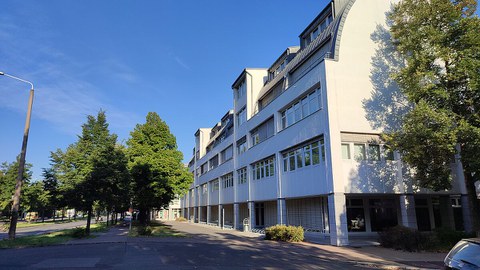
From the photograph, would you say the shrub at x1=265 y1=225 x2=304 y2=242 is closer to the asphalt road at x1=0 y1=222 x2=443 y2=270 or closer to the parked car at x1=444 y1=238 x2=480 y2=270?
the asphalt road at x1=0 y1=222 x2=443 y2=270

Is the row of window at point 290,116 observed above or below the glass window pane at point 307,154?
above

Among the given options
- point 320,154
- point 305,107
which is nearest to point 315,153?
point 320,154

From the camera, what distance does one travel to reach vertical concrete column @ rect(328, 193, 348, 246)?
19.0m

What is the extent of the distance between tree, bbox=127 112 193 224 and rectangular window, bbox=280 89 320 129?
42.4ft

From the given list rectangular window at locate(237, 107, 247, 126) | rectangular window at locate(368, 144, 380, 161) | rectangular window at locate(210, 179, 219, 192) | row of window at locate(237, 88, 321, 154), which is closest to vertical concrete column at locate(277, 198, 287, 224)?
row of window at locate(237, 88, 321, 154)

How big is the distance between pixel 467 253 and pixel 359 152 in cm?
1670

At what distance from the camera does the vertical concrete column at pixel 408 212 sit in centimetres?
2031

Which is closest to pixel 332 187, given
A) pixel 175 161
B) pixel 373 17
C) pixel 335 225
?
pixel 335 225

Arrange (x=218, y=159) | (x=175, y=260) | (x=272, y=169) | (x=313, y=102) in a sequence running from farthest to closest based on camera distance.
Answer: (x=218, y=159) → (x=272, y=169) → (x=313, y=102) → (x=175, y=260)

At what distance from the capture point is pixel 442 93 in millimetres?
16578

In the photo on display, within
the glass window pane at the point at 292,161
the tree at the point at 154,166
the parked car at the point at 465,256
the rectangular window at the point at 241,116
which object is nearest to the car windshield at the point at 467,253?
the parked car at the point at 465,256

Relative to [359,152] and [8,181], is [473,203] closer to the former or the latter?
[359,152]

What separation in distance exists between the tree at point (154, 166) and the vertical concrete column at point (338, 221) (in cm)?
1802

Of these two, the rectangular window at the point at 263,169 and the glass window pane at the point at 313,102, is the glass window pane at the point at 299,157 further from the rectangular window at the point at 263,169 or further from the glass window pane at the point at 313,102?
the rectangular window at the point at 263,169
